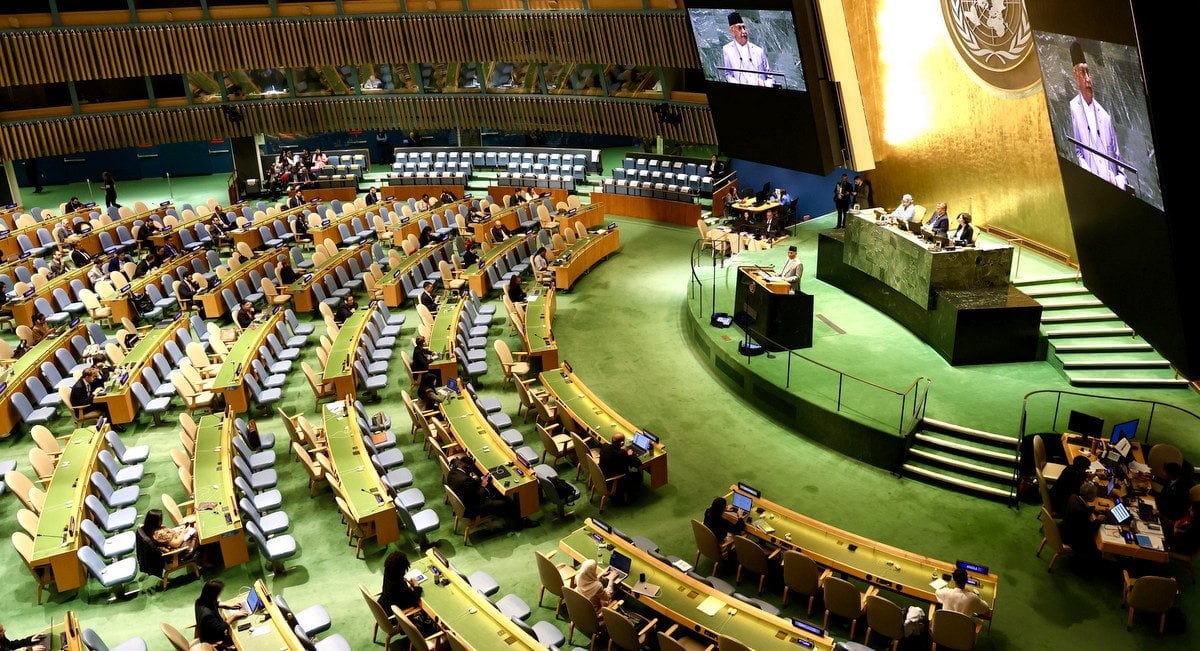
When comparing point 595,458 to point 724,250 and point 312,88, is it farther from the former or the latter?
point 312,88

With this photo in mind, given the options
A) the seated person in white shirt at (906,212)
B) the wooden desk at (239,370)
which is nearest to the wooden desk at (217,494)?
the wooden desk at (239,370)

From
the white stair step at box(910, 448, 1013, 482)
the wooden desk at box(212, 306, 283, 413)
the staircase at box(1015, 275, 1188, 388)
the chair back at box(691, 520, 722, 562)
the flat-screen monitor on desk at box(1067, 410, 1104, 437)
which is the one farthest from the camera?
the wooden desk at box(212, 306, 283, 413)

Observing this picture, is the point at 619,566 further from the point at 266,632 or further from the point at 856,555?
the point at 266,632

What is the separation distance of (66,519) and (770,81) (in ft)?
42.4

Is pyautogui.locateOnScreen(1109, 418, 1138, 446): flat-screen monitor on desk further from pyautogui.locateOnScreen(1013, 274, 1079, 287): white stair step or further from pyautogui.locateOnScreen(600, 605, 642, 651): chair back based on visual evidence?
pyautogui.locateOnScreen(600, 605, 642, 651): chair back

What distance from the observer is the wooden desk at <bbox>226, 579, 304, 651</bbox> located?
26.9 ft

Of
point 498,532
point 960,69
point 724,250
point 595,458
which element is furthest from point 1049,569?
point 724,250

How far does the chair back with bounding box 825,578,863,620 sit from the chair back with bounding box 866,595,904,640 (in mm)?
111

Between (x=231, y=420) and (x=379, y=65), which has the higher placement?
(x=379, y=65)

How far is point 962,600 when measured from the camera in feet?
27.3

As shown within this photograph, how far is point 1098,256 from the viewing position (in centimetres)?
1062

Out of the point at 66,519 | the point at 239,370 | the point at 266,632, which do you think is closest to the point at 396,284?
the point at 239,370

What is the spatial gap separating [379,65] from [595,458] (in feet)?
66.6

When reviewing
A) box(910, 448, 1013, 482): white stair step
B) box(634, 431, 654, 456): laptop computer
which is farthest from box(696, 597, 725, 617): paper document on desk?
box(910, 448, 1013, 482): white stair step
